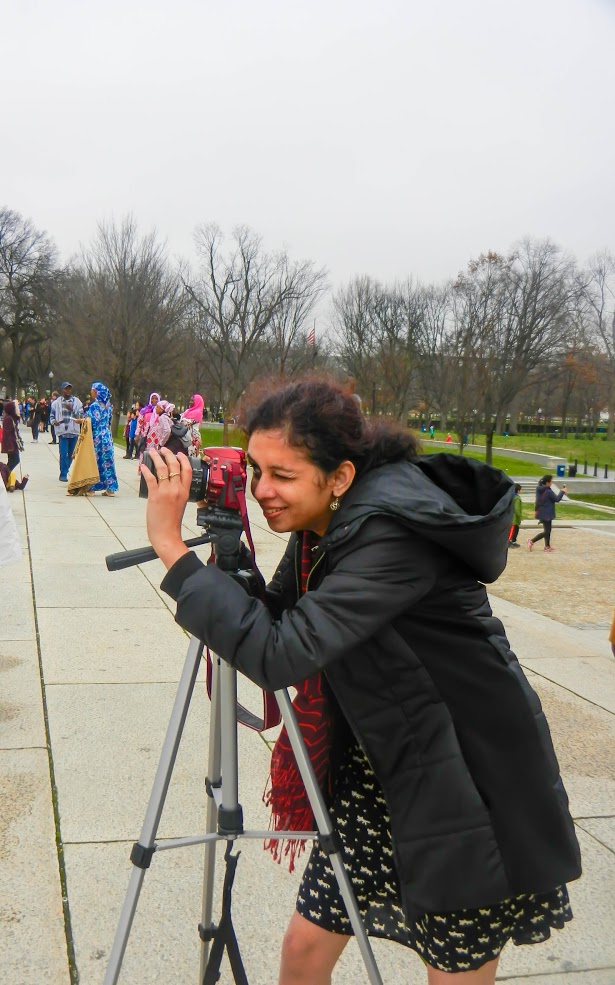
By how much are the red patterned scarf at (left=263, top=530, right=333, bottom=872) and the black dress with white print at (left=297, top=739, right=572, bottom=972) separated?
0.06 metres

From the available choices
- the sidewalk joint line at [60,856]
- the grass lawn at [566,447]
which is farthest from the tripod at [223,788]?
the grass lawn at [566,447]

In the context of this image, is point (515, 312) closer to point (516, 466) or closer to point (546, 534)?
point (516, 466)

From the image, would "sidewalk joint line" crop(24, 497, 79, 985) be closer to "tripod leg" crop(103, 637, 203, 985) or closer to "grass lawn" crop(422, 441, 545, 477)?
"tripod leg" crop(103, 637, 203, 985)

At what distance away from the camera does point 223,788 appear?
1876 mm

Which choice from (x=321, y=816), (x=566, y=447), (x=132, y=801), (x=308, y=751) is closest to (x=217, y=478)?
(x=308, y=751)

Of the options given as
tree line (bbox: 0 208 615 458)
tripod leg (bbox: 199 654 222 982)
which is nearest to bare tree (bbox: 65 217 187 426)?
tree line (bbox: 0 208 615 458)

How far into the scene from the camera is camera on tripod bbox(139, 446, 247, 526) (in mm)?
1735

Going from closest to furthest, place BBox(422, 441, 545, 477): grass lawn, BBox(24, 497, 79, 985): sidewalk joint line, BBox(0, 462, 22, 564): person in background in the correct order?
BBox(24, 497, 79, 985): sidewalk joint line < BBox(0, 462, 22, 564): person in background < BBox(422, 441, 545, 477): grass lawn

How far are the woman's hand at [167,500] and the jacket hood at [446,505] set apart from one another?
29 centimetres

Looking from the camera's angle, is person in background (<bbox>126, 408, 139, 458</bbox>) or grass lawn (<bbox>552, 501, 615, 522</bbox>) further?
person in background (<bbox>126, 408, 139, 458</bbox>)

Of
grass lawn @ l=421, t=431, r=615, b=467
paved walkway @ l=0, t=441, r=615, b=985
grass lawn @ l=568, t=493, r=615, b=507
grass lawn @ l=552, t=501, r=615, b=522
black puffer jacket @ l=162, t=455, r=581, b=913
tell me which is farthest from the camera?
grass lawn @ l=421, t=431, r=615, b=467

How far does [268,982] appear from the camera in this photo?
96.6 inches

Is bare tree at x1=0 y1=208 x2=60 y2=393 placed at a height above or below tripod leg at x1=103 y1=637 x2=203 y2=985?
above

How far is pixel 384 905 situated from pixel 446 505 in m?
0.91
